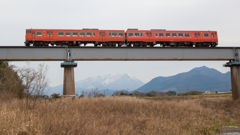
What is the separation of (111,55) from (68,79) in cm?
504

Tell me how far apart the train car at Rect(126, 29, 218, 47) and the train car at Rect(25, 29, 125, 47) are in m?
1.69

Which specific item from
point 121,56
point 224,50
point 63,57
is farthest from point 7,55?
point 224,50

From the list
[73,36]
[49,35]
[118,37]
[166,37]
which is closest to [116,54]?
[118,37]

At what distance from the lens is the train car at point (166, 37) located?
25141mm

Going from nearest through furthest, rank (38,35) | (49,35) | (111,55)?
(111,55) → (38,35) → (49,35)

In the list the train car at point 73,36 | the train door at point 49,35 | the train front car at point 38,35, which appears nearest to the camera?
the train front car at point 38,35

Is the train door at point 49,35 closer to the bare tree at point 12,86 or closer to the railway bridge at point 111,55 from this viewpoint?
the railway bridge at point 111,55

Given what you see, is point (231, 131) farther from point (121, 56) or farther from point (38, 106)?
point (121, 56)

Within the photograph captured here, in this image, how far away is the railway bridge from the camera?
19.1 m

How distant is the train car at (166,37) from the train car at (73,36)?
1689mm

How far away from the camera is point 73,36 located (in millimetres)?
23828

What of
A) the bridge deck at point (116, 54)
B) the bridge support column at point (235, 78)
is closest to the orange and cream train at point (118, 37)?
the bridge deck at point (116, 54)

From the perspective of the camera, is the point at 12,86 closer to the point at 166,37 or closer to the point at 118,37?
the point at 118,37

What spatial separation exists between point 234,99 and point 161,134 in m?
17.5
